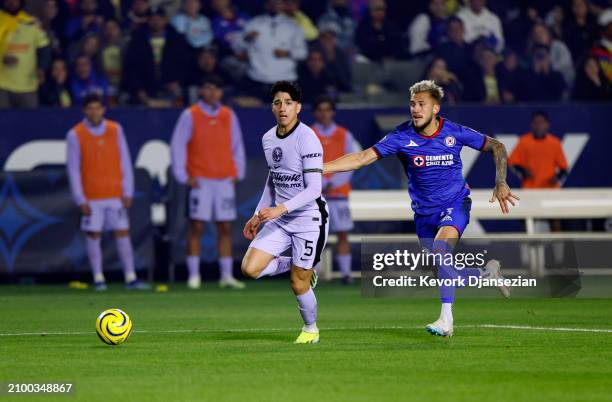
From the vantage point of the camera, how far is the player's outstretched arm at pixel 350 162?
11.0m

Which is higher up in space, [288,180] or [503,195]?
[288,180]

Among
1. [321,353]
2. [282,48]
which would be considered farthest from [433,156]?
[282,48]

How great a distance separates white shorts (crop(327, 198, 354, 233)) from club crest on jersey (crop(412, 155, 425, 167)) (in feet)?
25.3

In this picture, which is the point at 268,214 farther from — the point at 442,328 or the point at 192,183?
the point at 192,183

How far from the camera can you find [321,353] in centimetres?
994

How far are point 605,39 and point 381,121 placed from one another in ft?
13.3

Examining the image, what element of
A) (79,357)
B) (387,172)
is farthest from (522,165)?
(79,357)

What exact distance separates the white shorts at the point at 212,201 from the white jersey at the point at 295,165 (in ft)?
24.1

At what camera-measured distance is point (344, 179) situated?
19297 millimetres

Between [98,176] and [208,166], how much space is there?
1514mm

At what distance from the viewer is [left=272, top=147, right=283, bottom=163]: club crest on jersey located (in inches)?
428

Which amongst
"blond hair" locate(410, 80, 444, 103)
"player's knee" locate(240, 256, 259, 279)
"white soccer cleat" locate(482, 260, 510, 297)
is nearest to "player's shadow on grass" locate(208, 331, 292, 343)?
"player's knee" locate(240, 256, 259, 279)

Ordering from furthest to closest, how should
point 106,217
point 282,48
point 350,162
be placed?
point 282,48, point 106,217, point 350,162

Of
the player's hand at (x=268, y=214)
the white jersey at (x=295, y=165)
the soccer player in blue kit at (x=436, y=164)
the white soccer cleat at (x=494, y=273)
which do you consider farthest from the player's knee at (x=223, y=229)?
the player's hand at (x=268, y=214)
